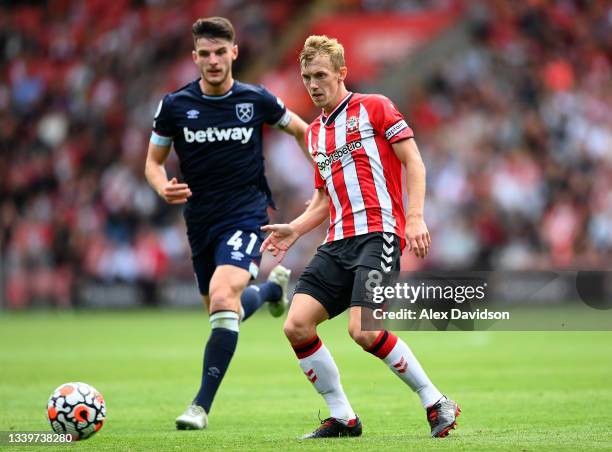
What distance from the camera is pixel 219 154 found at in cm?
826

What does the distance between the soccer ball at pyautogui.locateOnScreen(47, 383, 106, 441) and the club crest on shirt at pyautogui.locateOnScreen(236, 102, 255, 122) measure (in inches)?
101

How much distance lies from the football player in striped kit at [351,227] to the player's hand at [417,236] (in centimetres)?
17

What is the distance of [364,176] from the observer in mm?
6641

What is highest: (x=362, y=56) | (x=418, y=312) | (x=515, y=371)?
(x=362, y=56)

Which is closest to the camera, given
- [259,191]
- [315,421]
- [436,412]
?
→ [436,412]

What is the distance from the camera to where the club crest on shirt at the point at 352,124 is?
6.67 metres

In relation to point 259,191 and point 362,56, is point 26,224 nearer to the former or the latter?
point 362,56

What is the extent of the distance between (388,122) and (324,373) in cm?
156

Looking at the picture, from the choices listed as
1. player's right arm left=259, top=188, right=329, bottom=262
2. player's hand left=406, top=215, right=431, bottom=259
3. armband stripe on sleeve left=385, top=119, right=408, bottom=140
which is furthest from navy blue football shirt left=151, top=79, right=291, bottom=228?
player's hand left=406, top=215, right=431, bottom=259

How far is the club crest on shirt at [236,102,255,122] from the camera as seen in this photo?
829 cm

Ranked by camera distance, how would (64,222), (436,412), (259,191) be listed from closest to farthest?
(436,412) < (259,191) < (64,222)

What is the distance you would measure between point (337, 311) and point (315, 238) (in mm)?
14713

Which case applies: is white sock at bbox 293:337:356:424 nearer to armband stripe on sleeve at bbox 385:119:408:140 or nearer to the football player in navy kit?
the football player in navy kit

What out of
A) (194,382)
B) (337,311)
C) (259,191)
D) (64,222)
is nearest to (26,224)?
(64,222)
